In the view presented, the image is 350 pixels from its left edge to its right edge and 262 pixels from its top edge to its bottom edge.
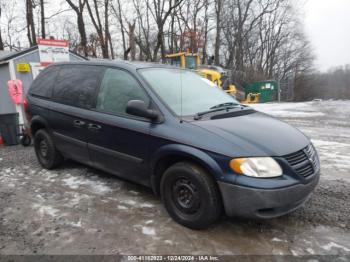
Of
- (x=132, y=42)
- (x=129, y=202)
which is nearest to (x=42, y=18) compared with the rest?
(x=132, y=42)

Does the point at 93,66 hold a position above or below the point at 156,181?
above

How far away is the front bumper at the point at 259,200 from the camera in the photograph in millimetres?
2678

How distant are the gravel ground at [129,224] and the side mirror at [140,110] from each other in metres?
1.17

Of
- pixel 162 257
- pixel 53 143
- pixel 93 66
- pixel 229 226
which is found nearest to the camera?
pixel 162 257

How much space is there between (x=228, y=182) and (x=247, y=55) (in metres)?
45.5

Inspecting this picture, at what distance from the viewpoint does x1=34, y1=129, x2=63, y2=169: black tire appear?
492cm

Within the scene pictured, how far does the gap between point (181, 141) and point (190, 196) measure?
58cm

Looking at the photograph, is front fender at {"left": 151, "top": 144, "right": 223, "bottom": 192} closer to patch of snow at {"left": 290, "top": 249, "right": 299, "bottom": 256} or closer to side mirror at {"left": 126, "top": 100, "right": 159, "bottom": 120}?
side mirror at {"left": 126, "top": 100, "right": 159, "bottom": 120}

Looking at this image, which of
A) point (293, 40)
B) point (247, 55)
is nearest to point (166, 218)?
point (247, 55)

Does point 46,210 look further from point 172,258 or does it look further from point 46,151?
point 172,258

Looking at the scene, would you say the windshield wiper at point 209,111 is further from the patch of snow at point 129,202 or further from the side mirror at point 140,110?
the patch of snow at point 129,202

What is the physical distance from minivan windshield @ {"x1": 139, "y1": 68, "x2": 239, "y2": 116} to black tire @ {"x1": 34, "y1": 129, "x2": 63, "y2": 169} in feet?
7.33

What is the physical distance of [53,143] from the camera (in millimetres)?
4852

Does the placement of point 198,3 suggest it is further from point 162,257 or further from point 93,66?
point 162,257
